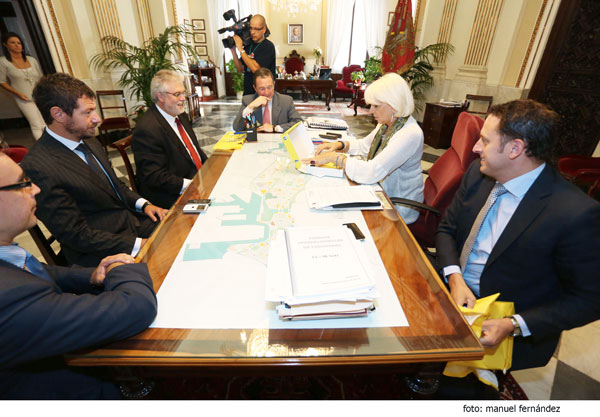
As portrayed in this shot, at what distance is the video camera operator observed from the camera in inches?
143

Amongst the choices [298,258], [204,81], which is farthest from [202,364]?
[204,81]

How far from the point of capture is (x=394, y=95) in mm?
1801

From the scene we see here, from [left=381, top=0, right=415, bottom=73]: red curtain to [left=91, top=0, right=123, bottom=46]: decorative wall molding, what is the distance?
187 inches

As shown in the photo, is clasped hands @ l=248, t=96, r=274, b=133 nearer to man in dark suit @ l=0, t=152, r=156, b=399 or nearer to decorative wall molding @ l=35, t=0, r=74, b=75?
man in dark suit @ l=0, t=152, r=156, b=399

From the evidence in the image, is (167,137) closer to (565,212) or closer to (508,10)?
(565,212)

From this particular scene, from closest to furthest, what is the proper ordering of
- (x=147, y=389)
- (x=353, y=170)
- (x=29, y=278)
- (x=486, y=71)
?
(x=29, y=278) → (x=147, y=389) → (x=353, y=170) → (x=486, y=71)

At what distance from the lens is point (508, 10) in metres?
4.29

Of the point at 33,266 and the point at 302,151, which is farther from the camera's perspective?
the point at 302,151

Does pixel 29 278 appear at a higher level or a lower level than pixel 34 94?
lower

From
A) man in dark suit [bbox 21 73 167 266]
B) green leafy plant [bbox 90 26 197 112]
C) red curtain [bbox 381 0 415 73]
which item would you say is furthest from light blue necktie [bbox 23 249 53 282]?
red curtain [bbox 381 0 415 73]

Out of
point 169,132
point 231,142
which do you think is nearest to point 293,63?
point 231,142

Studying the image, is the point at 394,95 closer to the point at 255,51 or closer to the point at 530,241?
the point at 530,241

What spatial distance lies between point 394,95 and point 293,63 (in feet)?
30.1

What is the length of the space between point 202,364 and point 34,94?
1.68 metres
